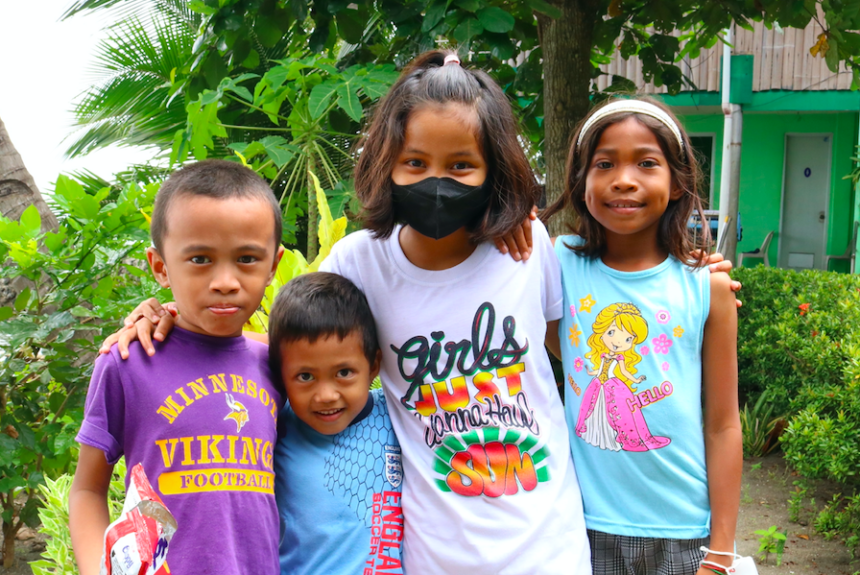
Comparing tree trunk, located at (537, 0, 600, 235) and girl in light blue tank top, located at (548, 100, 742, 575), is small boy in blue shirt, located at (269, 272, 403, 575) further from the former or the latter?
tree trunk, located at (537, 0, 600, 235)

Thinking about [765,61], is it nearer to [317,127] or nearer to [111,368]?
[317,127]

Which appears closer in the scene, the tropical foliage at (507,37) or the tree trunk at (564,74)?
the tropical foliage at (507,37)

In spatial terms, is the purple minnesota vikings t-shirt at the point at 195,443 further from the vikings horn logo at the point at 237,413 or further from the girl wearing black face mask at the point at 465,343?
the girl wearing black face mask at the point at 465,343

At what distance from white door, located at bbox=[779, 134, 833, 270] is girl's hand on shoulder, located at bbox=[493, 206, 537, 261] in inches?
410

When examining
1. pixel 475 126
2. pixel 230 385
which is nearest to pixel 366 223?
pixel 475 126

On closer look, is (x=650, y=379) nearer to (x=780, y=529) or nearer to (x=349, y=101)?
(x=349, y=101)

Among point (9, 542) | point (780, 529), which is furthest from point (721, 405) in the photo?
point (9, 542)

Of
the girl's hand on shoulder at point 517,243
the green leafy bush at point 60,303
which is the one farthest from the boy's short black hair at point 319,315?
the green leafy bush at point 60,303

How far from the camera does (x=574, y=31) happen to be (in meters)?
3.49

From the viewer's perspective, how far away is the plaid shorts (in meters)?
1.65

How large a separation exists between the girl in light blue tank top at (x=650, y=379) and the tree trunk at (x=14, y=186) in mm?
2884

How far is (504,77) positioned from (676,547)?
10.3 feet

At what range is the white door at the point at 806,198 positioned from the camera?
10.8 m

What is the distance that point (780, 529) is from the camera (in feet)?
11.9
